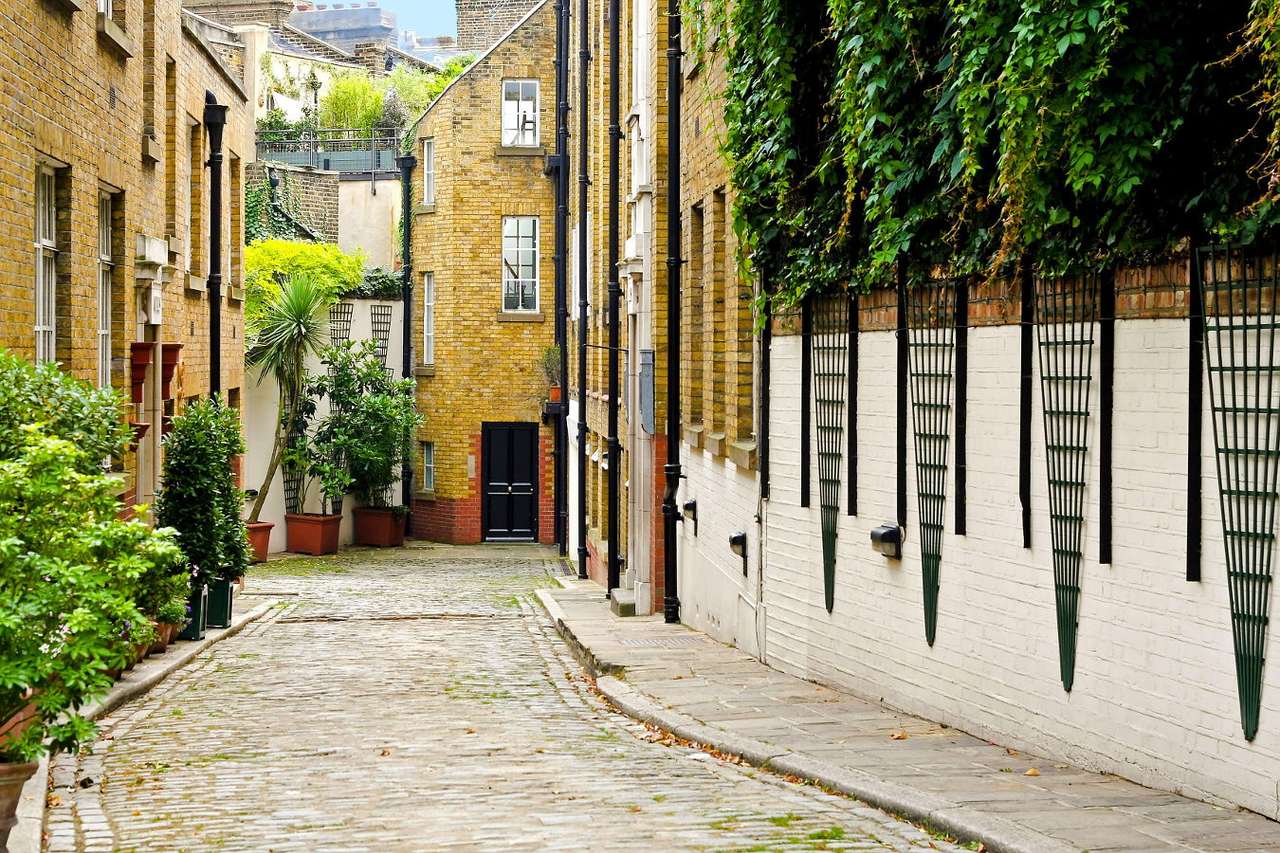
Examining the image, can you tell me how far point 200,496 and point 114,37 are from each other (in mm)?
4223

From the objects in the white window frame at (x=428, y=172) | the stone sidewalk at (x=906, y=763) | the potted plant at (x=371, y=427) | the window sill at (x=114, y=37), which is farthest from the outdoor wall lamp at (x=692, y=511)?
the white window frame at (x=428, y=172)

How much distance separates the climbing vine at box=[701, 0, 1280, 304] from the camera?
6.89 metres

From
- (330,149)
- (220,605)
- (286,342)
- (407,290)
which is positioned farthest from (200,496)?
(330,149)

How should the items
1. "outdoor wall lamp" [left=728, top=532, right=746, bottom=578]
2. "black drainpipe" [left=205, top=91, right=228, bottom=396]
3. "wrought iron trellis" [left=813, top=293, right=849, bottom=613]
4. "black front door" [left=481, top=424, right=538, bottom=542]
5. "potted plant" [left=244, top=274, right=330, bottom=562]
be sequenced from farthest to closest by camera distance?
"black front door" [left=481, top=424, right=538, bottom=542], "potted plant" [left=244, top=274, right=330, bottom=562], "black drainpipe" [left=205, top=91, right=228, bottom=396], "outdoor wall lamp" [left=728, top=532, right=746, bottom=578], "wrought iron trellis" [left=813, top=293, right=849, bottom=613]

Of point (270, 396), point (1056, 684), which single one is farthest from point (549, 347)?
Answer: point (1056, 684)

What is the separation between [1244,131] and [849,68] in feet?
11.1

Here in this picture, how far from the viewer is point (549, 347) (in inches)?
1335

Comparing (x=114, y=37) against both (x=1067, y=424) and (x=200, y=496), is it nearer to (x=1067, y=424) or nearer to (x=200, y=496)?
(x=200, y=496)

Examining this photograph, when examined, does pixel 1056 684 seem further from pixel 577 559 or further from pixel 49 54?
pixel 577 559

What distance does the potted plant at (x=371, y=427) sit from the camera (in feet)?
102

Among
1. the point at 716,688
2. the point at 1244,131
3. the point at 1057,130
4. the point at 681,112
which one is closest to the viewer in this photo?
the point at 1244,131

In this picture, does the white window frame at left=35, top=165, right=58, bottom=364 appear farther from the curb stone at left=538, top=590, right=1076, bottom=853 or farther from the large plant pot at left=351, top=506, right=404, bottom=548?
the large plant pot at left=351, top=506, right=404, bottom=548

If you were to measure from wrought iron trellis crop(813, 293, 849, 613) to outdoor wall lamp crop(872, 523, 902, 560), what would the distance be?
0.91m

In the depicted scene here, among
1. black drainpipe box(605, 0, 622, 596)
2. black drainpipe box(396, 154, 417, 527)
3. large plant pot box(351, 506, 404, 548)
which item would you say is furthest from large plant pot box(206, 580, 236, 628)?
black drainpipe box(396, 154, 417, 527)
